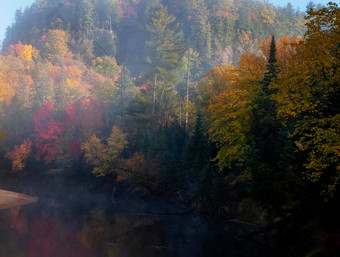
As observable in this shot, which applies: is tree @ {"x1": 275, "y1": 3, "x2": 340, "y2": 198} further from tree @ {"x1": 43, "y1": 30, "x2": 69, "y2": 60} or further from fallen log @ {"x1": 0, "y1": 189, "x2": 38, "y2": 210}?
tree @ {"x1": 43, "y1": 30, "x2": 69, "y2": 60}

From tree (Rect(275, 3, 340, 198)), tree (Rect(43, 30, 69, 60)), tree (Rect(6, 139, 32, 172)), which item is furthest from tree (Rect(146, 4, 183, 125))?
tree (Rect(43, 30, 69, 60))

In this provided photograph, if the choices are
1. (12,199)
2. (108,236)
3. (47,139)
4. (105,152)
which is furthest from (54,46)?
(108,236)

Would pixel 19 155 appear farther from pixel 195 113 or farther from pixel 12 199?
pixel 195 113

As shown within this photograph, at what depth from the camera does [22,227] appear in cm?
2956

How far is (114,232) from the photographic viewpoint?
93.8ft

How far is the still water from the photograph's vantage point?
22.7 metres

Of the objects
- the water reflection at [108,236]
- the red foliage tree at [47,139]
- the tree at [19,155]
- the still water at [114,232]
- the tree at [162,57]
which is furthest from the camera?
the tree at [162,57]

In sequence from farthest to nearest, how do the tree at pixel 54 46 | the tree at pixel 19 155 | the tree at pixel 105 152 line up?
the tree at pixel 54 46 → the tree at pixel 19 155 → the tree at pixel 105 152

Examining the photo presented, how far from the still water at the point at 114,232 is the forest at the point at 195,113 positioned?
242cm

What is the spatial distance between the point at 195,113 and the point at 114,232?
1160 inches

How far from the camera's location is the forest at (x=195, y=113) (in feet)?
68.0

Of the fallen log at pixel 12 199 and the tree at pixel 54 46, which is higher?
the tree at pixel 54 46

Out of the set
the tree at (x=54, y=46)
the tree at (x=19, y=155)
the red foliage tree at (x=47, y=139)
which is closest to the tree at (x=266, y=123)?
the red foliage tree at (x=47, y=139)

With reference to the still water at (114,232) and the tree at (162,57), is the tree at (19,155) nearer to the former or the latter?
the still water at (114,232)
